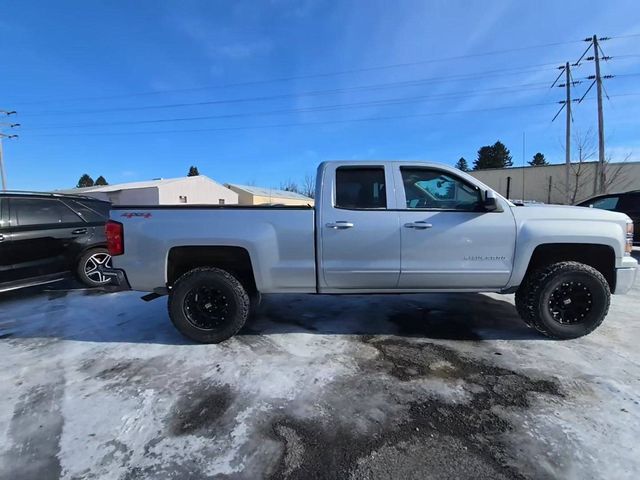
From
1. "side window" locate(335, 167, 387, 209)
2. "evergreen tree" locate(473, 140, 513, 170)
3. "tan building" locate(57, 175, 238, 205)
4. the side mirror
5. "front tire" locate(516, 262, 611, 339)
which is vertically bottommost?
"front tire" locate(516, 262, 611, 339)

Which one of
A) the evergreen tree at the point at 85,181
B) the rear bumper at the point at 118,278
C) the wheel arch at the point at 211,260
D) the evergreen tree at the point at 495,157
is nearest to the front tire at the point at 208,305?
the wheel arch at the point at 211,260

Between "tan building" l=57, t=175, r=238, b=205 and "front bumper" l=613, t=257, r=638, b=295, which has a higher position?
"tan building" l=57, t=175, r=238, b=205

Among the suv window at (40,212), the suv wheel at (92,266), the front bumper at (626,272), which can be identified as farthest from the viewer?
the suv wheel at (92,266)

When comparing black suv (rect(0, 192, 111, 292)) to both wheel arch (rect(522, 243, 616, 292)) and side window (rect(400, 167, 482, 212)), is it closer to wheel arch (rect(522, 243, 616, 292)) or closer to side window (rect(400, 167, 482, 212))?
side window (rect(400, 167, 482, 212))

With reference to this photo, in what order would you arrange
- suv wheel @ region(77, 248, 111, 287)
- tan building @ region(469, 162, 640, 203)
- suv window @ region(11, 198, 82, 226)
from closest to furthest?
suv window @ region(11, 198, 82, 226), suv wheel @ region(77, 248, 111, 287), tan building @ region(469, 162, 640, 203)

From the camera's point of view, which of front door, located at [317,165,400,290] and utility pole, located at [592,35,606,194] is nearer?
front door, located at [317,165,400,290]

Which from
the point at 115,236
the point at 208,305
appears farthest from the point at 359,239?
the point at 115,236

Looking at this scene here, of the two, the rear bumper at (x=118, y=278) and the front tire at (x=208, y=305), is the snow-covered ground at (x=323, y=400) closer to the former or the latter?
the front tire at (x=208, y=305)

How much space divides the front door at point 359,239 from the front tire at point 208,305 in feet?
3.19

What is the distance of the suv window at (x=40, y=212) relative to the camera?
20.5ft

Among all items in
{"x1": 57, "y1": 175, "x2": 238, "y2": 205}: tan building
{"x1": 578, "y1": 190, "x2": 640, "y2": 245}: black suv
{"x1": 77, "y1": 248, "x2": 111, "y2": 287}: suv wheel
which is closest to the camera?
{"x1": 77, "y1": 248, "x2": 111, "y2": 287}: suv wheel

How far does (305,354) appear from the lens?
4.01m

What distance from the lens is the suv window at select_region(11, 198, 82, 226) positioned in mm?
6234

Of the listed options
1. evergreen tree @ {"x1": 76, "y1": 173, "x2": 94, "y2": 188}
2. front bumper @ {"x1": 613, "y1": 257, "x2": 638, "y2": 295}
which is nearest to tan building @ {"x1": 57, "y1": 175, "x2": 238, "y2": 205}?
front bumper @ {"x1": 613, "y1": 257, "x2": 638, "y2": 295}
